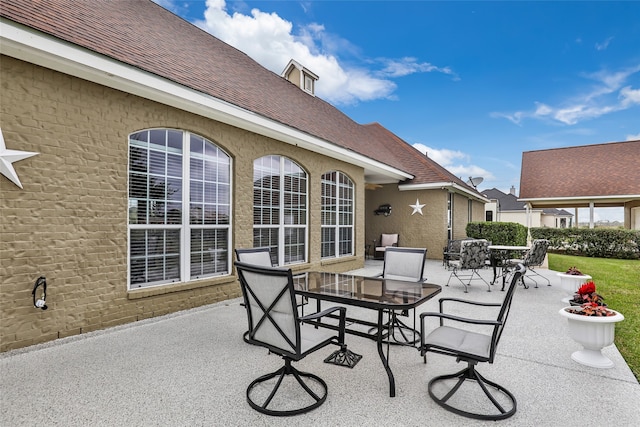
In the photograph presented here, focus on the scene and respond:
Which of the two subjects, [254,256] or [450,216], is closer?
[254,256]

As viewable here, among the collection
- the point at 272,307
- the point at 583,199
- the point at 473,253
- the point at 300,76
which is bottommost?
the point at 473,253

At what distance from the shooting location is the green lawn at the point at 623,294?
3.95 meters

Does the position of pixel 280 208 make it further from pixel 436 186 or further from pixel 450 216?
pixel 450 216

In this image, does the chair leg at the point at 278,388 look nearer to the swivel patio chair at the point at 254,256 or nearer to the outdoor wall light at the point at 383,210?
the swivel patio chair at the point at 254,256

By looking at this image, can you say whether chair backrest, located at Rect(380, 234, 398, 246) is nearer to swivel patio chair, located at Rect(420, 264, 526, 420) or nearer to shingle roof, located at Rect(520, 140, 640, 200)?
shingle roof, located at Rect(520, 140, 640, 200)

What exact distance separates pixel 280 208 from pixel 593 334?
5.82 metres

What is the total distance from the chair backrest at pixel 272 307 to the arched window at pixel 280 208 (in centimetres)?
423

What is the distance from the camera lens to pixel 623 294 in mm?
6891

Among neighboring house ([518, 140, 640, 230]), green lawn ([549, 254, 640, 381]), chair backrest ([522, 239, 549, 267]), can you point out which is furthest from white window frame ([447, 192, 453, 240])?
neighboring house ([518, 140, 640, 230])

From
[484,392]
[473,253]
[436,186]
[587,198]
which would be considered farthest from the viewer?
[587,198]

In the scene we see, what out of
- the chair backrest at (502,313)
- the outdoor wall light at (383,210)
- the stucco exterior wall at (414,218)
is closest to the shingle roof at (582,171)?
the stucco exterior wall at (414,218)

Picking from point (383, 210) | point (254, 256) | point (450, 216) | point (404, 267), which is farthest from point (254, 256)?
point (450, 216)

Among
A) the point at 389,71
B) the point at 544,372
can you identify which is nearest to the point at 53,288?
the point at 544,372

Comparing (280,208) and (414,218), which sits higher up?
(280,208)
